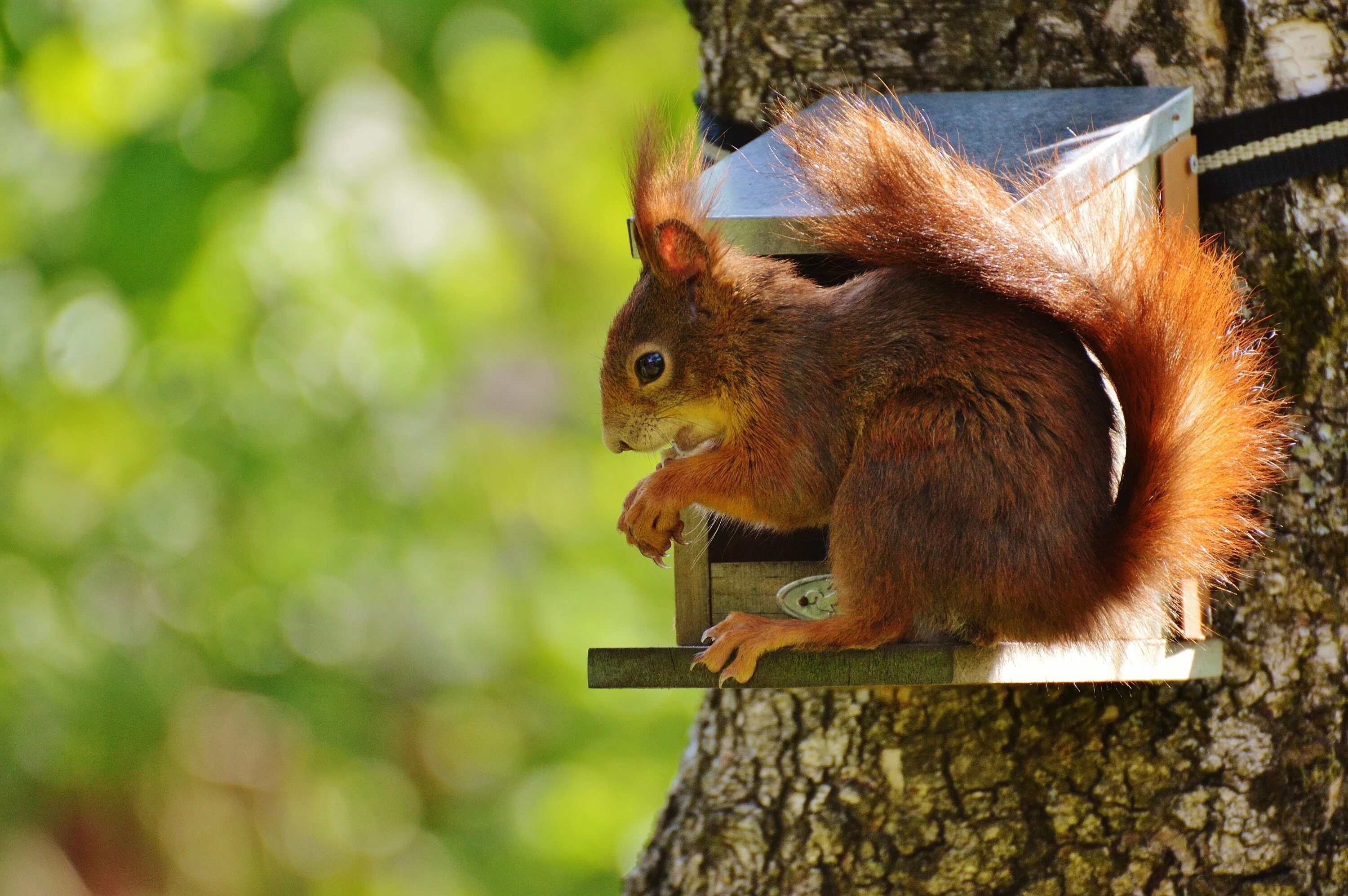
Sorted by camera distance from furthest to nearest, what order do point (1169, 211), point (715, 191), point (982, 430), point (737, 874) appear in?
point (737, 874)
point (1169, 211)
point (715, 191)
point (982, 430)

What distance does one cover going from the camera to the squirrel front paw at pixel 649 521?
1335mm

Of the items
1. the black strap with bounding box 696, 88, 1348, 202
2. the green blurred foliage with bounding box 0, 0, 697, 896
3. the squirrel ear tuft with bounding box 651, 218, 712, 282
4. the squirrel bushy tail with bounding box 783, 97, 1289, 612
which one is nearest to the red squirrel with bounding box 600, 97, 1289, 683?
the squirrel bushy tail with bounding box 783, 97, 1289, 612

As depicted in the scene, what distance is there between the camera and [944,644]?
1268mm

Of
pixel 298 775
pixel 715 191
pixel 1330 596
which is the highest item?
pixel 715 191

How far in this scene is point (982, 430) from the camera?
124 cm

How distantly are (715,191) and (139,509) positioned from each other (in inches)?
99.9

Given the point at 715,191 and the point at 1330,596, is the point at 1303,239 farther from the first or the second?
the point at 715,191

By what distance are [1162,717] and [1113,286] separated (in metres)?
0.63

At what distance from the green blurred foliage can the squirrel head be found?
1.75 meters

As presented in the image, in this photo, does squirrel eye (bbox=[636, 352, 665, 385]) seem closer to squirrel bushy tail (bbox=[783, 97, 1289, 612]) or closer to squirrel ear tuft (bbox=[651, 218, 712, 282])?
squirrel ear tuft (bbox=[651, 218, 712, 282])

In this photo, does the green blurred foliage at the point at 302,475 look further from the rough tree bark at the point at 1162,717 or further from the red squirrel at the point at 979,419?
the red squirrel at the point at 979,419

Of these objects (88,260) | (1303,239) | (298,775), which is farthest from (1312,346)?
(298,775)

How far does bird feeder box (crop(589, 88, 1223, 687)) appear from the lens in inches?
49.9

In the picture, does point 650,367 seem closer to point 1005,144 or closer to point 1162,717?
point 1005,144
